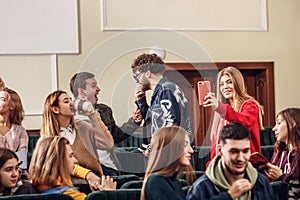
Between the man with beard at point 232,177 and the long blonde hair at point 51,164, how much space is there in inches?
28.5

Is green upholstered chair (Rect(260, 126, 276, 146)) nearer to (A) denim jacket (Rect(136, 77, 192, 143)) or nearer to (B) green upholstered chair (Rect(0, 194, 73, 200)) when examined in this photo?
(A) denim jacket (Rect(136, 77, 192, 143))

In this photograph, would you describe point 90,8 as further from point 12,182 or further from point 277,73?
point 12,182

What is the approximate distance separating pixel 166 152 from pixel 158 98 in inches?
33.7

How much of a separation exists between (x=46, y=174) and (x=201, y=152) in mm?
2123

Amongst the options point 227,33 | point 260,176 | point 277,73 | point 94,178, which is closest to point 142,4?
point 227,33

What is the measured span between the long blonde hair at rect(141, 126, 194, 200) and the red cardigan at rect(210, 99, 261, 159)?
26.4 inches

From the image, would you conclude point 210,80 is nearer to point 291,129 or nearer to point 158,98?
point 158,98

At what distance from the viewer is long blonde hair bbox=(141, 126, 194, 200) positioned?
2.94 meters

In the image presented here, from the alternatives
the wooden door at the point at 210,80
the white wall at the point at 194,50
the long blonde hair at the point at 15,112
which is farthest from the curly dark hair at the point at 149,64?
the wooden door at the point at 210,80

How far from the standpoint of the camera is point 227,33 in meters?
7.71

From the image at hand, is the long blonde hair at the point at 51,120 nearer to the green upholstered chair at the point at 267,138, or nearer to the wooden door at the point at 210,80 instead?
the green upholstered chair at the point at 267,138

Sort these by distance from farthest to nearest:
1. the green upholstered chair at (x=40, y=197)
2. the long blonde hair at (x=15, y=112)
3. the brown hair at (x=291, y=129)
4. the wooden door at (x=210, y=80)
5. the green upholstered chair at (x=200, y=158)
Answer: the wooden door at (x=210, y=80), the green upholstered chair at (x=200, y=158), the long blonde hair at (x=15, y=112), the brown hair at (x=291, y=129), the green upholstered chair at (x=40, y=197)

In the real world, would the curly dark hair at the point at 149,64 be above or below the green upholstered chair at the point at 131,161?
above

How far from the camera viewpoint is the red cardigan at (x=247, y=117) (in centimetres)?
362
